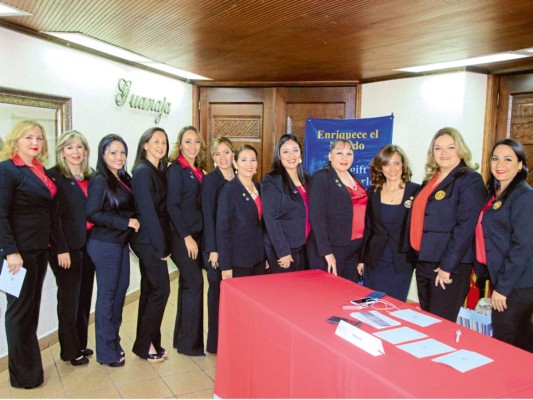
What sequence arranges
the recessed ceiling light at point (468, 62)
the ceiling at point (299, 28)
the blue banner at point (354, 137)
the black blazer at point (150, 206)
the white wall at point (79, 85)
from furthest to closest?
the blue banner at point (354, 137) → the recessed ceiling light at point (468, 62) → the white wall at point (79, 85) → the black blazer at point (150, 206) → the ceiling at point (299, 28)

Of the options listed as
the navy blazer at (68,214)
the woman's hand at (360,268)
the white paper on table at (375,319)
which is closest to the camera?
the white paper on table at (375,319)

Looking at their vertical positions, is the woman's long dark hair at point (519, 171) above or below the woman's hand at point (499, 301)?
above

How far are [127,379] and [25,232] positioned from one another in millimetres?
1131

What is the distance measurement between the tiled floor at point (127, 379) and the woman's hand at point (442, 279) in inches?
59.8

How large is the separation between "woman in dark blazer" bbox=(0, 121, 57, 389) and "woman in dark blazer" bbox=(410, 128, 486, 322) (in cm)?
227

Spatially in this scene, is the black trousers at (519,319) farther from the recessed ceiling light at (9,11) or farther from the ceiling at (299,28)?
the recessed ceiling light at (9,11)

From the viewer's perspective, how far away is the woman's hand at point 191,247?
126 inches

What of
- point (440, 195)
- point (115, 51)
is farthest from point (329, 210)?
point (115, 51)

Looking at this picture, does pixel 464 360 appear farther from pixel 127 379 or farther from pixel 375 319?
pixel 127 379

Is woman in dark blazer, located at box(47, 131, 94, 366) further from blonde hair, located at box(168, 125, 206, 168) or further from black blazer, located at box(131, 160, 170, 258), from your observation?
blonde hair, located at box(168, 125, 206, 168)

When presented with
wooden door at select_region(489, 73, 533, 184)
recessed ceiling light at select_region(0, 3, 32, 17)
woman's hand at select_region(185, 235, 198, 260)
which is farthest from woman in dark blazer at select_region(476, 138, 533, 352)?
recessed ceiling light at select_region(0, 3, 32, 17)

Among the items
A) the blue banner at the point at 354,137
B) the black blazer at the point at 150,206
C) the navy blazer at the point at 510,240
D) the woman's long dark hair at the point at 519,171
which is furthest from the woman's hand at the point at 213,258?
the blue banner at the point at 354,137

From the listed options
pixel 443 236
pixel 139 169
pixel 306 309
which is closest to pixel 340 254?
pixel 443 236

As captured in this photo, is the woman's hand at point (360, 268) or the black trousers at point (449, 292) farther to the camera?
the woman's hand at point (360, 268)
